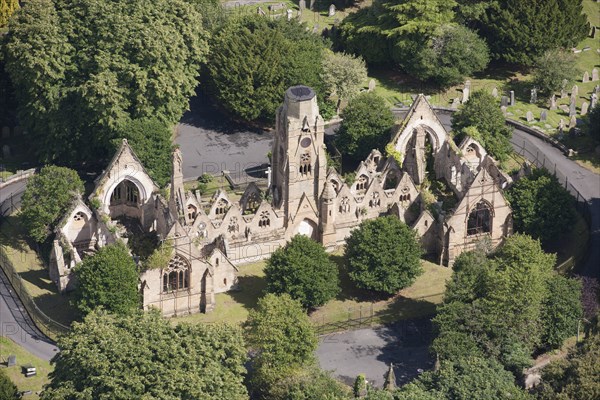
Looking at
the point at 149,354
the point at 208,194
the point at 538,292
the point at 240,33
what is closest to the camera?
the point at 149,354

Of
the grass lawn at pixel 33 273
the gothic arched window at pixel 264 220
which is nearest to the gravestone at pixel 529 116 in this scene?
the gothic arched window at pixel 264 220

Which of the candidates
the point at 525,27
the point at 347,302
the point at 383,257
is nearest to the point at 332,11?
the point at 525,27

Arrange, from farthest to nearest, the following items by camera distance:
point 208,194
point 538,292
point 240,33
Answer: point 240,33 < point 208,194 < point 538,292

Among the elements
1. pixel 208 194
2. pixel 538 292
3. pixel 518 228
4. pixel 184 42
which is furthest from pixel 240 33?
pixel 538 292

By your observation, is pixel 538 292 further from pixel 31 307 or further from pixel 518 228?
pixel 31 307

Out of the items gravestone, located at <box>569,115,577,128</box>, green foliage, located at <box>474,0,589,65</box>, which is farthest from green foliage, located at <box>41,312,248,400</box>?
green foliage, located at <box>474,0,589,65</box>

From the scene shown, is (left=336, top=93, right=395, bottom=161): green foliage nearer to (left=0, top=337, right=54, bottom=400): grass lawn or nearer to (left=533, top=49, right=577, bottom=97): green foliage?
(left=533, top=49, right=577, bottom=97): green foliage
